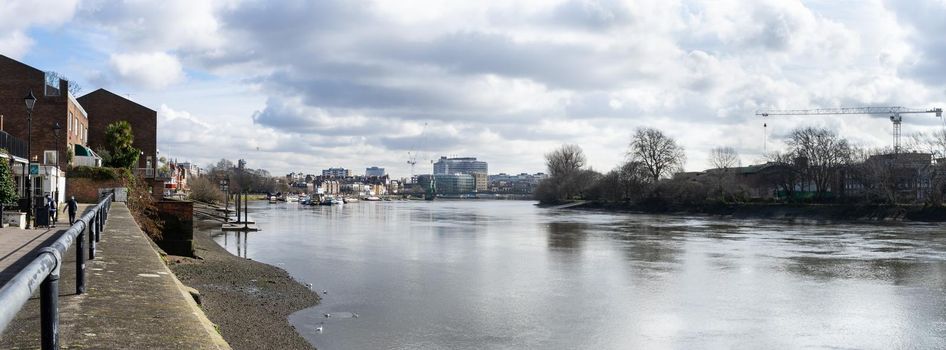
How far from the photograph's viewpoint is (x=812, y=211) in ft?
261

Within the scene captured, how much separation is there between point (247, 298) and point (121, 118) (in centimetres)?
4593

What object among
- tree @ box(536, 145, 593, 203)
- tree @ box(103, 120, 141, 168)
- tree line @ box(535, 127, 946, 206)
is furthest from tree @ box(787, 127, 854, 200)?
tree @ box(103, 120, 141, 168)

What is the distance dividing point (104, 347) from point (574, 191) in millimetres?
135252

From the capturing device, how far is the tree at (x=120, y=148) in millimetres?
46875

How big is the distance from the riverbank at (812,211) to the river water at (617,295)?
3367 centimetres

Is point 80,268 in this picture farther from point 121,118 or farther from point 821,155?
point 821,155

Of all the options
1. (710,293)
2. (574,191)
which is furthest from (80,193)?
(574,191)

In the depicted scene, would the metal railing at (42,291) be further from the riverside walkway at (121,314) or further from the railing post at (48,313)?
the riverside walkway at (121,314)

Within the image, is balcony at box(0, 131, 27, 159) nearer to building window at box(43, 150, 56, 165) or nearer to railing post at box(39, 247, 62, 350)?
building window at box(43, 150, 56, 165)

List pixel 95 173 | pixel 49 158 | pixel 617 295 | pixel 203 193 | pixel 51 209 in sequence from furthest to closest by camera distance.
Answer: pixel 203 193, pixel 49 158, pixel 95 173, pixel 51 209, pixel 617 295

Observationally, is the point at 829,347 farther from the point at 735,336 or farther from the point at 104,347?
the point at 104,347

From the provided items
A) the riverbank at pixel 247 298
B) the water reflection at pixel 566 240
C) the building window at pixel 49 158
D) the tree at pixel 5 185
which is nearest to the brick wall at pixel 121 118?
the building window at pixel 49 158

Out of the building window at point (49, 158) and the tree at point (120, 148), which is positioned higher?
the tree at point (120, 148)

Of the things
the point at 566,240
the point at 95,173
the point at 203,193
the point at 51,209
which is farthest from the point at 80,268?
the point at 203,193
